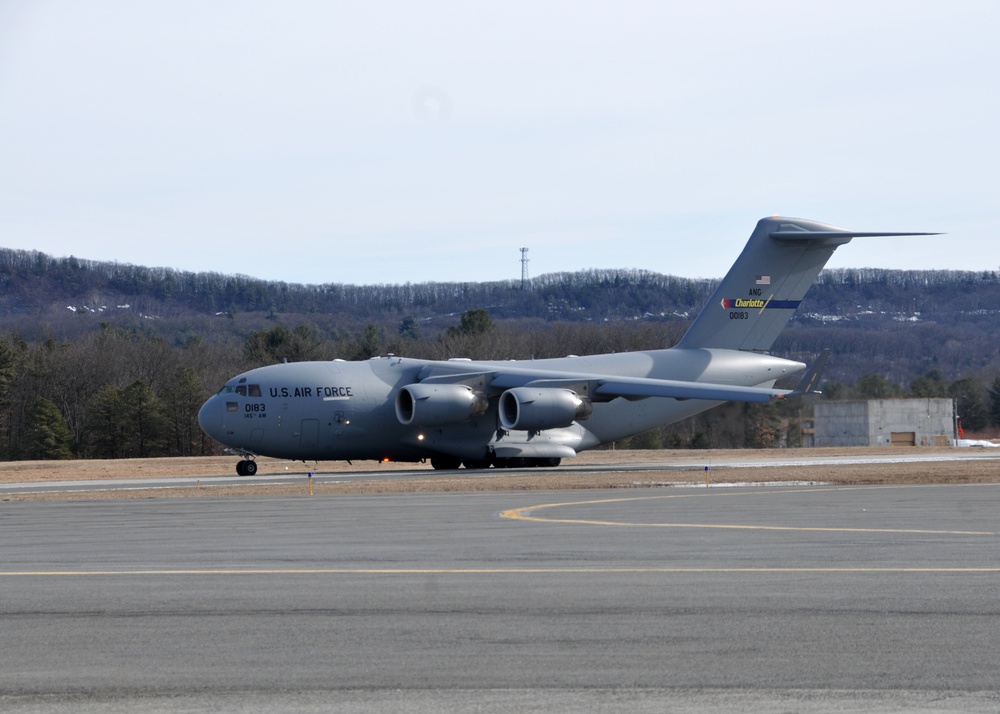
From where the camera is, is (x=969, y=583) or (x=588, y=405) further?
(x=588, y=405)

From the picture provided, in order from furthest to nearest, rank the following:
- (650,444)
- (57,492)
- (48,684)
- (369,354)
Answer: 1. (369,354)
2. (650,444)
3. (57,492)
4. (48,684)

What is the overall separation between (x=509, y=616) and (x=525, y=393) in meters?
29.6

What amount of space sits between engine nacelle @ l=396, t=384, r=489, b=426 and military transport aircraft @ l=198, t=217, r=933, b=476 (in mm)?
46

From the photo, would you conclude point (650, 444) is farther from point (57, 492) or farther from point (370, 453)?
point (57, 492)

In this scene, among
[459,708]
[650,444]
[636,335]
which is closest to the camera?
[459,708]

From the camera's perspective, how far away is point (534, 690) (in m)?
7.82

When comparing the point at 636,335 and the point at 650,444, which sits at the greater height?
the point at 636,335

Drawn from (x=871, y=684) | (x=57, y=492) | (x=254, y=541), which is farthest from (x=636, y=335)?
(x=871, y=684)

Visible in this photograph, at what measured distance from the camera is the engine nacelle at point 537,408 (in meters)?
39.7

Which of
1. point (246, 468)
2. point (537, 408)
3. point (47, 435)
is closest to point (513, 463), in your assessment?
point (537, 408)

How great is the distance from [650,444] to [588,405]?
3287 centimetres

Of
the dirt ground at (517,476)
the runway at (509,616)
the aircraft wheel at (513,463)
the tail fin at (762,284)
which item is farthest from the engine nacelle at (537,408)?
the runway at (509,616)

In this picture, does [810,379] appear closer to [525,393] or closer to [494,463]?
[525,393]

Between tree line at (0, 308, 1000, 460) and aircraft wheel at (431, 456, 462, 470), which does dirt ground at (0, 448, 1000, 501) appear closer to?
aircraft wheel at (431, 456, 462, 470)
